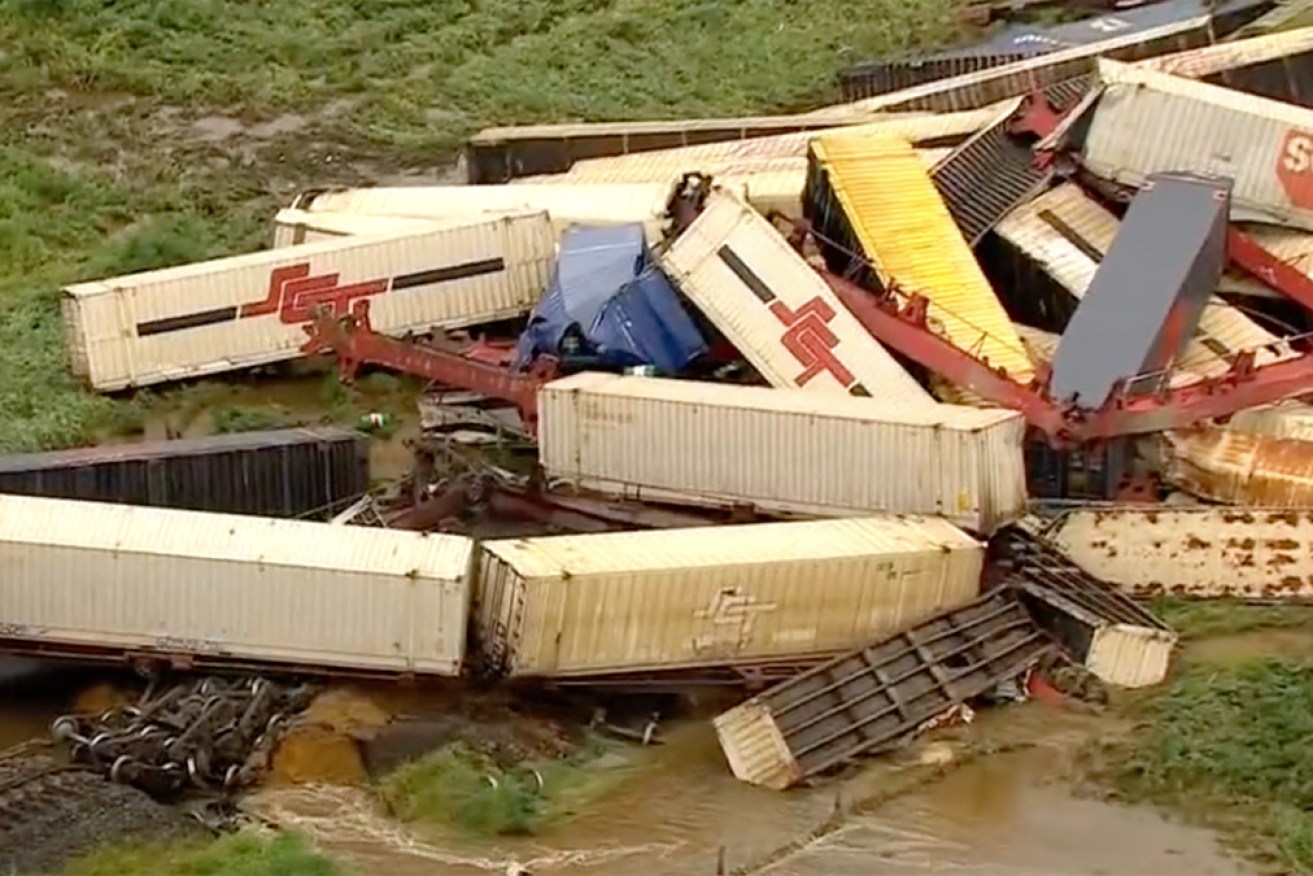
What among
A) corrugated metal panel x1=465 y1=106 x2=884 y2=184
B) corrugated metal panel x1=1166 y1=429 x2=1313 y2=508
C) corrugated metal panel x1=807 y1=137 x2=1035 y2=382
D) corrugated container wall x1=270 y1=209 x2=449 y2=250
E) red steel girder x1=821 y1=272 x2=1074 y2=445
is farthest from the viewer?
corrugated metal panel x1=465 y1=106 x2=884 y2=184

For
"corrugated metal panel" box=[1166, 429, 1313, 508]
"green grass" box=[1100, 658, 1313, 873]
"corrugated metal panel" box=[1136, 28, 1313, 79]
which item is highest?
"corrugated metal panel" box=[1136, 28, 1313, 79]

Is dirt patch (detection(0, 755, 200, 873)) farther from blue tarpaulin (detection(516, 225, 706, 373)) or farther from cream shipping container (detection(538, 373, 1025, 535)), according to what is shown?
blue tarpaulin (detection(516, 225, 706, 373))

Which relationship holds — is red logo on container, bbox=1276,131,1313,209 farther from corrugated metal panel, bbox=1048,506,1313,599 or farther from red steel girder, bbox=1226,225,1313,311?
corrugated metal panel, bbox=1048,506,1313,599

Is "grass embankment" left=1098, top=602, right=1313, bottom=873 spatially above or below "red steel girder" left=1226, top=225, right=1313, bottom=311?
below

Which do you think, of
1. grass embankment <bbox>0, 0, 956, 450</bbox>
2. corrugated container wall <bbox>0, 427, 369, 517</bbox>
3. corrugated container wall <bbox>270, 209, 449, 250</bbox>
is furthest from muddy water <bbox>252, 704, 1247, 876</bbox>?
grass embankment <bbox>0, 0, 956, 450</bbox>

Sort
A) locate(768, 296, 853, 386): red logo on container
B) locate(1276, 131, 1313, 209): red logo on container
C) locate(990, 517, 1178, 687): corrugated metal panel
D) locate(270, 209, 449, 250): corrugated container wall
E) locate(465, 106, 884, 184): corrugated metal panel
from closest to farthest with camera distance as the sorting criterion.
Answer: locate(990, 517, 1178, 687): corrugated metal panel, locate(768, 296, 853, 386): red logo on container, locate(1276, 131, 1313, 209): red logo on container, locate(270, 209, 449, 250): corrugated container wall, locate(465, 106, 884, 184): corrugated metal panel

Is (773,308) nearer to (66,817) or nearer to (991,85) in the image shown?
(66,817)

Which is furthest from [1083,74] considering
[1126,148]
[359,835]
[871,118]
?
[359,835]

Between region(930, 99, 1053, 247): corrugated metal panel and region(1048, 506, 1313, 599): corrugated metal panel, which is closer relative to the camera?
region(1048, 506, 1313, 599): corrugated metal panel
